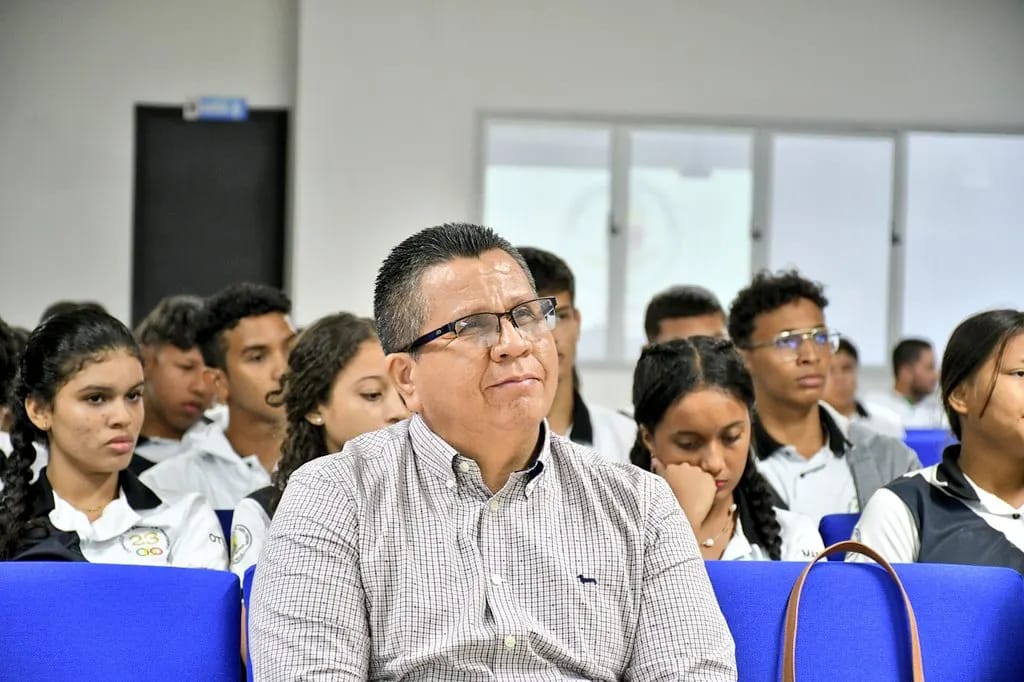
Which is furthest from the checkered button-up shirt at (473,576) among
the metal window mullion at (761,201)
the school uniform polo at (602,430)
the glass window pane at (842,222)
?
the glass window pane at (842,222)

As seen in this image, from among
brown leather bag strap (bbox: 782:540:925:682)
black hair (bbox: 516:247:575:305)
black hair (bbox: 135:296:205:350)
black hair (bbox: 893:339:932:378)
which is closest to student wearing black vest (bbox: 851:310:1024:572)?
brown leather bag strap (bbox: 782:540:925:682)

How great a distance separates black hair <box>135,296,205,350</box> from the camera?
4.30 m

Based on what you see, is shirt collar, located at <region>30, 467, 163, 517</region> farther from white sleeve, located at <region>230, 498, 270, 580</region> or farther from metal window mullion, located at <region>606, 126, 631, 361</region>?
metal window mullion, located at <region>606, 126, 631, 361</region>

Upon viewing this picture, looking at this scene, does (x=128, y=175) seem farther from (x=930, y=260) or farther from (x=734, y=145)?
(x=930, y=260)

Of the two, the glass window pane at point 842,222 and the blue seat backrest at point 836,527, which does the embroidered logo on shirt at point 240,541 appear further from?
the glass window pane at point 842,222

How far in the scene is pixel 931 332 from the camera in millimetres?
8453

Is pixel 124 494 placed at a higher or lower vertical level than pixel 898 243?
lower

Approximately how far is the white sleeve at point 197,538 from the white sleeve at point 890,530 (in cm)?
134

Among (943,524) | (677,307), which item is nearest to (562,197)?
(677,307)

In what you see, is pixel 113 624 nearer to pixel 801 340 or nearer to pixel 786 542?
pixel 786 542

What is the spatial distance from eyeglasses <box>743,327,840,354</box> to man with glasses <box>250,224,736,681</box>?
1885 millimetres

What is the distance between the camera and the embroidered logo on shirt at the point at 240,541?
8.51ft

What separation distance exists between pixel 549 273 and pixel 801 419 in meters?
0.87

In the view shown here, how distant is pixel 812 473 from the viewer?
3430 millimetres
